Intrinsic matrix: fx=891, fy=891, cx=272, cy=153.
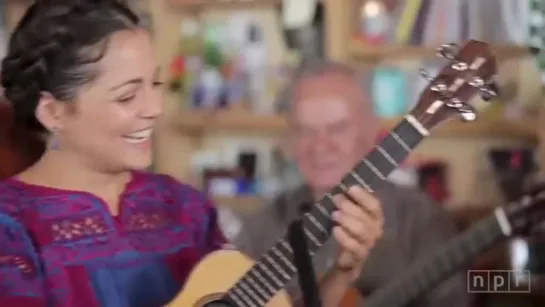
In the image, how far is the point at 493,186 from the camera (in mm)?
1914

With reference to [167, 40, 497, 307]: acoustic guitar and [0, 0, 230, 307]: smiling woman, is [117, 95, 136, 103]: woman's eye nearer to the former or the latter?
[0, 0, 230, 307]: smiling woman

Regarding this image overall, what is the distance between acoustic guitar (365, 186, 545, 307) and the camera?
4.35ft

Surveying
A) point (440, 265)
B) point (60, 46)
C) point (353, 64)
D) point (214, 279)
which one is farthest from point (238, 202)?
point (60, 46)

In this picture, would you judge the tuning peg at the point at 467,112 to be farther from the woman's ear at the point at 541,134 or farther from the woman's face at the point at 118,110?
the woman's ear at the point at 541,134

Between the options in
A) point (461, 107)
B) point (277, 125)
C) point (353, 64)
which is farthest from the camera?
point (277, 125)

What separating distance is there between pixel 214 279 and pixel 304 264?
0.13 metres

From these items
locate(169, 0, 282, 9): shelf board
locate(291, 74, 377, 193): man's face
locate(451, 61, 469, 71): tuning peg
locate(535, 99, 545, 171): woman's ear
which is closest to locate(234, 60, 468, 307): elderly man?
locate(291, 74, 377, 193): man's face

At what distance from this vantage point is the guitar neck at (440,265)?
1.33 m

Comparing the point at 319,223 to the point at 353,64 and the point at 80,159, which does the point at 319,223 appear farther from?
the point at 353,64

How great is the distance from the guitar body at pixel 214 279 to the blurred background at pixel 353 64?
1.70 ft

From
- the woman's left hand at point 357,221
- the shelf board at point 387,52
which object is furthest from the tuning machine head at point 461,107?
the shelf board at point 387,52

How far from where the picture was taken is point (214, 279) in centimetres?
109


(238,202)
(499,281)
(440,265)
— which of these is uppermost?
(440,265)

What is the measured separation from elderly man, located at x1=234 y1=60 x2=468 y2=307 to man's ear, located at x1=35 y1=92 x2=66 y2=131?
21.2 inches
